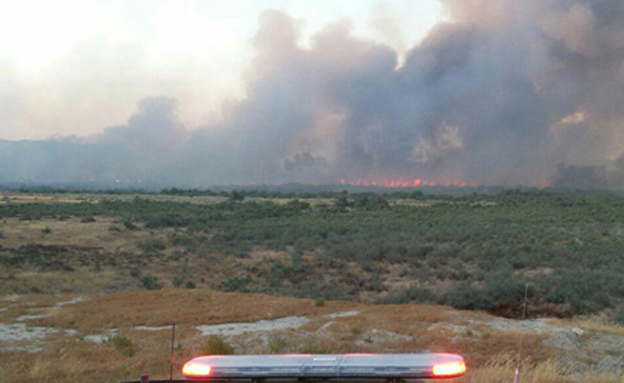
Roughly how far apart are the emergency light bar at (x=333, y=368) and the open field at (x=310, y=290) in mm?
4455

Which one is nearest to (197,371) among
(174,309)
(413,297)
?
(174,309)

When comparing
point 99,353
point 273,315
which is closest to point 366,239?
point 273,315

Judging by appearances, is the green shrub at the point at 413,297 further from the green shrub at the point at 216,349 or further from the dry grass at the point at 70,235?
Answer: the dry grass at the point at 70,235

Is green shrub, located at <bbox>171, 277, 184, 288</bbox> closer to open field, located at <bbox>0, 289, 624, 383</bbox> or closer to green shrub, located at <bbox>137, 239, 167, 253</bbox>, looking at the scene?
open field, located at <bbox>0, 289, 624, 383</bbox>

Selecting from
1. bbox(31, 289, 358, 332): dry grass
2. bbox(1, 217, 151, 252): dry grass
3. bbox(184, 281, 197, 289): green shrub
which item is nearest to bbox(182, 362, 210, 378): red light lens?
bbox(31, 289, 358, 332): dry grass

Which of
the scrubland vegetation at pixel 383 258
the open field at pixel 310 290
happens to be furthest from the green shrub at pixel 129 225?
the open field at pixel 310 290

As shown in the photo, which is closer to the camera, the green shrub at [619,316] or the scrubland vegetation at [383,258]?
the green shrub at [619,316]

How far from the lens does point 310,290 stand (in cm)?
2605

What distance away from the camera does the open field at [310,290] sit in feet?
38.7

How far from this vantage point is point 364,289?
85.3 feet

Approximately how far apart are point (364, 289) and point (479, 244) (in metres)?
12.4

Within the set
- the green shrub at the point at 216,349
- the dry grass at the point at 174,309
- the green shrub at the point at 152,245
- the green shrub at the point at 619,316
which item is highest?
the green shrub at the point at 216,349

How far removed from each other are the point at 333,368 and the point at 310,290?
2311 cm

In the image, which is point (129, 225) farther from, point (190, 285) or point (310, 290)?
point (310, 290)
